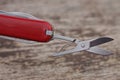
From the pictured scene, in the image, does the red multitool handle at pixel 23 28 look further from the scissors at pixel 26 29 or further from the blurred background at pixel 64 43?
the blurred background at pixel 64 43

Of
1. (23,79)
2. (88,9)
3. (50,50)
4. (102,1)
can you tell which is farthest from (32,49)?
(102,1)

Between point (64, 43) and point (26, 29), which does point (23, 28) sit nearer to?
point (26, 29)

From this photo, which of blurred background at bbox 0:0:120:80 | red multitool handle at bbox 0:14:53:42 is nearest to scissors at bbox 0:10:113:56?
red multitool handle at bbox 0:14:53:42

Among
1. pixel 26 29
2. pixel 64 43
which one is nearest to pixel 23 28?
pixel 26 29

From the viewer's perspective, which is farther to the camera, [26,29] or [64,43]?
[64,43]

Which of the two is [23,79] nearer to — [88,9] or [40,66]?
[40,66]
